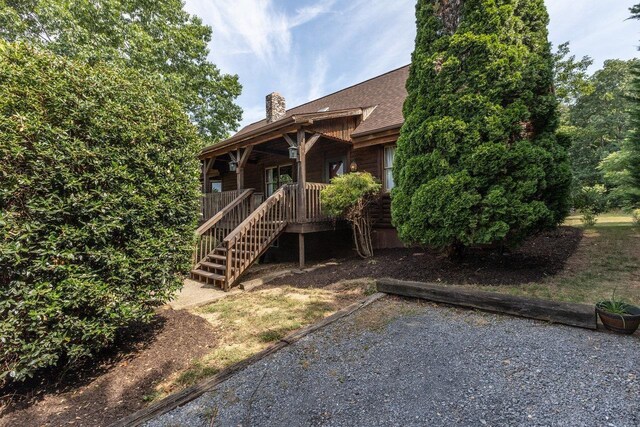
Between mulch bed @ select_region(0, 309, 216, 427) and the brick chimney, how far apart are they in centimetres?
1168

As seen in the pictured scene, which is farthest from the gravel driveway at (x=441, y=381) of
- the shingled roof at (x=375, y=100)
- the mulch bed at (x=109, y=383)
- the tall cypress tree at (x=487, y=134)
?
the shingled roof at (x=375, y=100)

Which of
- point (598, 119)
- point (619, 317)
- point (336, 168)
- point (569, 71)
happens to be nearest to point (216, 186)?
point (336, 168)

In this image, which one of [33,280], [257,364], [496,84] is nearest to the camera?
[33,280]

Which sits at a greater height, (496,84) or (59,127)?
(496,84)

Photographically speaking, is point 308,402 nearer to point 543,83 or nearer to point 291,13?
point 543,83

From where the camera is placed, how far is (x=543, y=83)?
15.9ft

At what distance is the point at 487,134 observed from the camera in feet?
15.4

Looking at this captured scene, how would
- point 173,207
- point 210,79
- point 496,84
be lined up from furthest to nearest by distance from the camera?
point 210,79 → point 496,84 → point 173,207

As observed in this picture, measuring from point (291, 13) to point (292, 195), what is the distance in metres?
8.35

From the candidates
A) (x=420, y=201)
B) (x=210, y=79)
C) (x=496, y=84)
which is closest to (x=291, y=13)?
(x=210, y=79)

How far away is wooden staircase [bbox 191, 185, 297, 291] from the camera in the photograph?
19.6 feet

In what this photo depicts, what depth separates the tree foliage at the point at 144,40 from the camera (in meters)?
11.8

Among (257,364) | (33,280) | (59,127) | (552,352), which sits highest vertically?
(59,127)

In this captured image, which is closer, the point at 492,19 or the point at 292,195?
the point at 492,19
